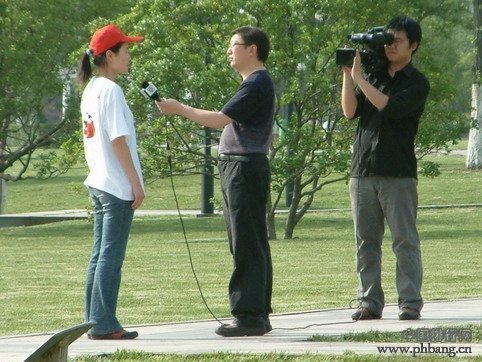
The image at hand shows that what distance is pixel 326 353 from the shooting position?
298 inches

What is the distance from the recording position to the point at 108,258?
8.62m

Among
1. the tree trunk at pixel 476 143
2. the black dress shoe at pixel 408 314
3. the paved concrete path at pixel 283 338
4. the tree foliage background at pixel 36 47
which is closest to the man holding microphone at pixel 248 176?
the paved concrete path at pixel 283 338

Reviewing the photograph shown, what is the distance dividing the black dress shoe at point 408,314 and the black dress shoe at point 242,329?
1.10 meters

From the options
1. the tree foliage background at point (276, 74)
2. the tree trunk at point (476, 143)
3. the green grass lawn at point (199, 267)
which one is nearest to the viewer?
the green grass lawn at point (199, 267)

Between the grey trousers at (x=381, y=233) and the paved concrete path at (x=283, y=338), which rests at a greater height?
the grey trousers at (x=381, y=233)

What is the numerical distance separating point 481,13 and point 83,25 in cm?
1992

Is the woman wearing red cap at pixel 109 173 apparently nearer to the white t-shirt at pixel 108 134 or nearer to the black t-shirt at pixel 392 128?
the white t-shirt at pixel 108 134

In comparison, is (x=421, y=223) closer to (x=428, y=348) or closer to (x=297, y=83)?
(x=297, y=83)

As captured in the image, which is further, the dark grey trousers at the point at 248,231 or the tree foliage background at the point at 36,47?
the tree foliage background at the point at 36,47

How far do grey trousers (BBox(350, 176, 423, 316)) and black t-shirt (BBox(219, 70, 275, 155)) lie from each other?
0.99 m

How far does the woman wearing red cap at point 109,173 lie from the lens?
854cm

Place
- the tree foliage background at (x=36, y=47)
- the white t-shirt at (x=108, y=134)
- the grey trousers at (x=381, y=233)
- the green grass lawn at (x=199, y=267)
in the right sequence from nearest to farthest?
the white t-shirt at (x=108, y=134)
the grey trousers at (x=381, y=233)
the green grass lawn at (x=199, y=267)
the tree foliage background at (x=36, y=47)

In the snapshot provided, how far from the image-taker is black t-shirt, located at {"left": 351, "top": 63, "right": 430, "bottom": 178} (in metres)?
9.32

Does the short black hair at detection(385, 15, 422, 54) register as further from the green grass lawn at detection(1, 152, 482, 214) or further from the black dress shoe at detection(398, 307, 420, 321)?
the green grass lawn at detection(1, 152, 482, 214)
